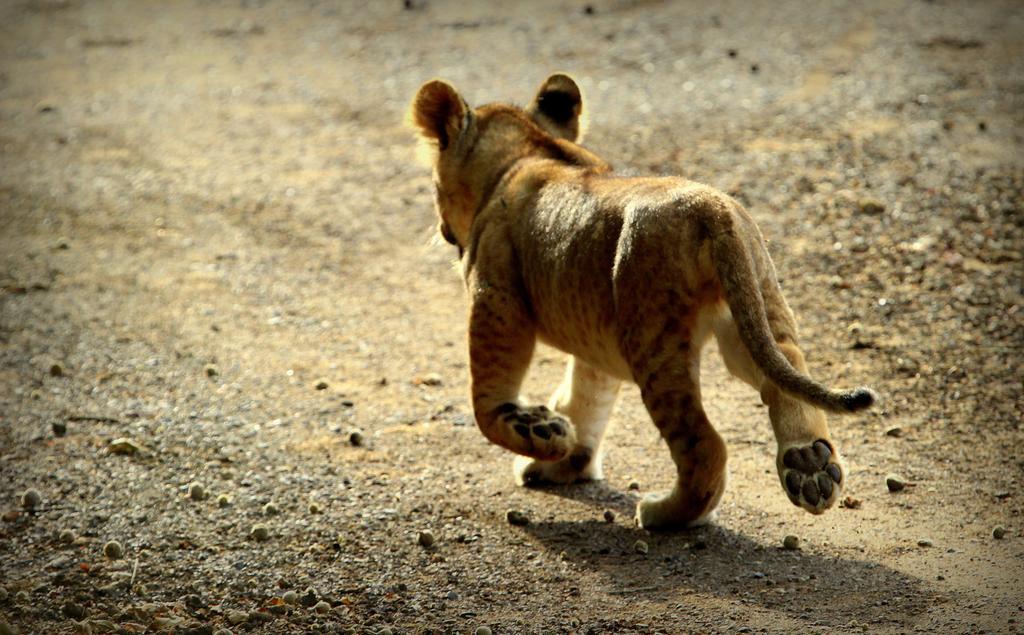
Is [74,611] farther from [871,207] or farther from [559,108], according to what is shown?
[871,207]

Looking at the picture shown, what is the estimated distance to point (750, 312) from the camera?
488 cm

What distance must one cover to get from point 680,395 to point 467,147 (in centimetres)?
199

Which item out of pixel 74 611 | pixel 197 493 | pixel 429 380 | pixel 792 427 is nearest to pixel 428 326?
pixel 429 380

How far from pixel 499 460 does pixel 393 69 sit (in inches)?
302

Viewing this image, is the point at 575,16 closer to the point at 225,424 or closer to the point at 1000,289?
the point at 1000,289

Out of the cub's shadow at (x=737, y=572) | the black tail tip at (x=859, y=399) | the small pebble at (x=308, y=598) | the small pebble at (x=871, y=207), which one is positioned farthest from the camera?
the small pebble at (x=871, y=207)

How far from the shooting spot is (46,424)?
22.9 ft

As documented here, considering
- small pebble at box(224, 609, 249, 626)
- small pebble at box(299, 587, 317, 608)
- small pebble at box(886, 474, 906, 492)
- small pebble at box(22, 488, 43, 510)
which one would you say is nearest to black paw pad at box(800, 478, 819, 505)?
small pebble at box(886, 474, 906, 492)

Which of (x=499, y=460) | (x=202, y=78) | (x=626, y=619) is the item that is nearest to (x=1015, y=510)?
(x=626, y=619)

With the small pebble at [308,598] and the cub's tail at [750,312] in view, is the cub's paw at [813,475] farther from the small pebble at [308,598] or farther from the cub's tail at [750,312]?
the small pebble at [308,598]

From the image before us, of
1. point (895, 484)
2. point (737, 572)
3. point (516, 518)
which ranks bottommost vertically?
point (516, 518)

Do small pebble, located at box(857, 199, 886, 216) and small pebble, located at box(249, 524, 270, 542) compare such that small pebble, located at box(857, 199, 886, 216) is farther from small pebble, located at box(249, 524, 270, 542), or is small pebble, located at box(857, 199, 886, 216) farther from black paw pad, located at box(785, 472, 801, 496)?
small pebble, located at box(249, 524, 270, 542)

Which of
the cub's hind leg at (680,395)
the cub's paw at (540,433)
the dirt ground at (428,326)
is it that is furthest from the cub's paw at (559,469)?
the cub's hind leg at (680,395)

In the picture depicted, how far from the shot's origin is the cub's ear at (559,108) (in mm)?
6859
